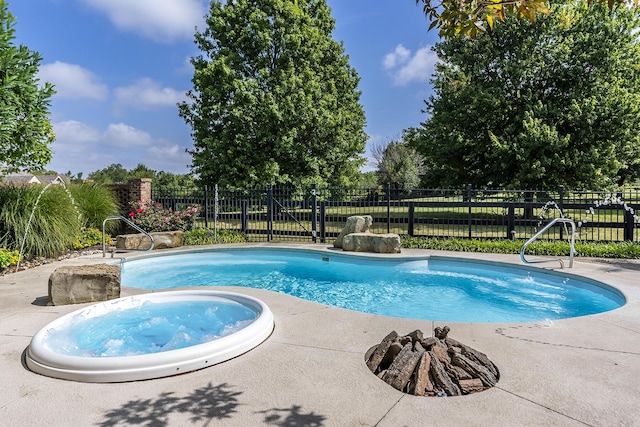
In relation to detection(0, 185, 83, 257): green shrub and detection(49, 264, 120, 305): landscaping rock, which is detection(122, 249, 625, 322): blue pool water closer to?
detection(0, 185, 83, 257): green shrub

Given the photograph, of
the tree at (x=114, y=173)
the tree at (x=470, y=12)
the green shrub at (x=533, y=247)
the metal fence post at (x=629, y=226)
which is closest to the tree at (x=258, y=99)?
the green shrub at (x=533, y=247)

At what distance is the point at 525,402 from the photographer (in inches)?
108

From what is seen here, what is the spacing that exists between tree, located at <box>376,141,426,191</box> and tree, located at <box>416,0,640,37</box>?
32331 millimetres

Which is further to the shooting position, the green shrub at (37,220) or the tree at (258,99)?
the tree at (258,99)

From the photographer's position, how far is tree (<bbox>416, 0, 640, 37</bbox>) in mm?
2213

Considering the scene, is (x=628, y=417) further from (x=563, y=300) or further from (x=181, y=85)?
(x=181, y=85)

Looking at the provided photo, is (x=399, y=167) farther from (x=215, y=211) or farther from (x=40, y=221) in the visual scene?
(x=40, y=221)

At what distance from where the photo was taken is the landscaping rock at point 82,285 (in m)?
5.26

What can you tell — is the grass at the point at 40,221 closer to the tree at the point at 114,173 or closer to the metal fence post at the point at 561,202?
the metal fence post at the point at 561,202

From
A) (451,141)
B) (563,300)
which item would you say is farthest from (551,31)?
(563,300)

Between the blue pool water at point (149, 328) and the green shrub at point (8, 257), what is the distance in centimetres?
451

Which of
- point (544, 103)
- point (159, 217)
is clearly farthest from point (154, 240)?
point (544, 103)

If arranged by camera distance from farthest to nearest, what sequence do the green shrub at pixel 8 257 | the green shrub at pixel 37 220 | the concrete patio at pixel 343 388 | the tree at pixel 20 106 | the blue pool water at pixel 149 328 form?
the green shrub at pixel 37 220 → the green shrub at pixel 8 257 → the tree at pixel 20 106 → the blue pool water at pixel 149 328 → the concrete patio at pixel 343 388

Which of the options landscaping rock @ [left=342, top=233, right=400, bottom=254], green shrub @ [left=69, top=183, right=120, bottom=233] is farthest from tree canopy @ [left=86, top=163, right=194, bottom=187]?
landscaping rock @ [left=342, top=233, right=400, bottom=254]
